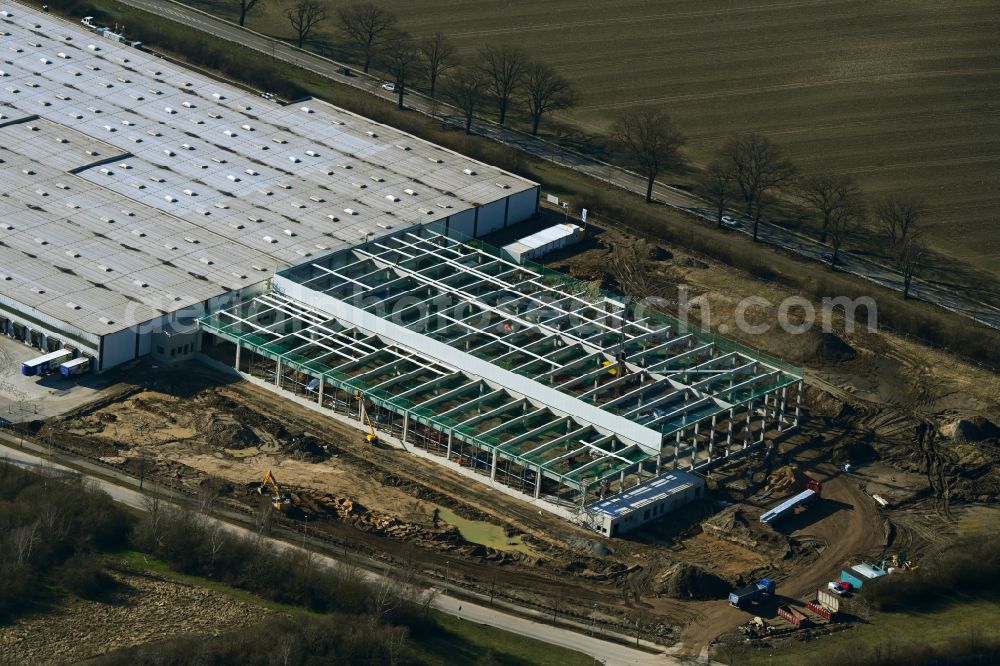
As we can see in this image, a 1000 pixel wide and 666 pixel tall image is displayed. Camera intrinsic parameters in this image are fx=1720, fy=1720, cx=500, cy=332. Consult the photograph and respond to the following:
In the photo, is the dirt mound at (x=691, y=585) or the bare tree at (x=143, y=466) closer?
the dirt mound at (x=691, y=585)

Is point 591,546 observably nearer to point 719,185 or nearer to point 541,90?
point 719,185

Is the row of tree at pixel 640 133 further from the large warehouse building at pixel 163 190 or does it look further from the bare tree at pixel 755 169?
the large warehouse building at pixel 163 190

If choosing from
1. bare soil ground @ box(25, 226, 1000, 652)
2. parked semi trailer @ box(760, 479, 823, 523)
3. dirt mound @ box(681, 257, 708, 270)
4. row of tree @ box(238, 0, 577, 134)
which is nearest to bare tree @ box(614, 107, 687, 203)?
row of tree @ box(238, 0, 577, 134)

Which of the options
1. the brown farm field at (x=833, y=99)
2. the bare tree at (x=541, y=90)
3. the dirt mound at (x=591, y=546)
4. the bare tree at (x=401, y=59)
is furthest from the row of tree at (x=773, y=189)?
the dirt mound at (x=591, y=546)

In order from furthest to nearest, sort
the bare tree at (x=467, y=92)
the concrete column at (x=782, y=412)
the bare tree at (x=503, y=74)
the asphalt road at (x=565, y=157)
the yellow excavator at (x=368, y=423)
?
the bare tree at (x=503, y=74)
the bare tree at (x=467, y=92)
the asphalt road at (x=565, y=157)
the concrete column at (x=782, y=412)
the yellow excavator at (x=368, y=423)

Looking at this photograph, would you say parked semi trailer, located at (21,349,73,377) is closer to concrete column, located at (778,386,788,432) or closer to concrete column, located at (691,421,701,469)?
concrete column, located at (691,421,701,469)

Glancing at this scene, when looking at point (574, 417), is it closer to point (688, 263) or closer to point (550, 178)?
point (688, 263)

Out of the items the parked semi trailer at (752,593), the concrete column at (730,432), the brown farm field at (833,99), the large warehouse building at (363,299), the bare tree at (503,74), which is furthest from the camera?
the bare tree at (503,74)
